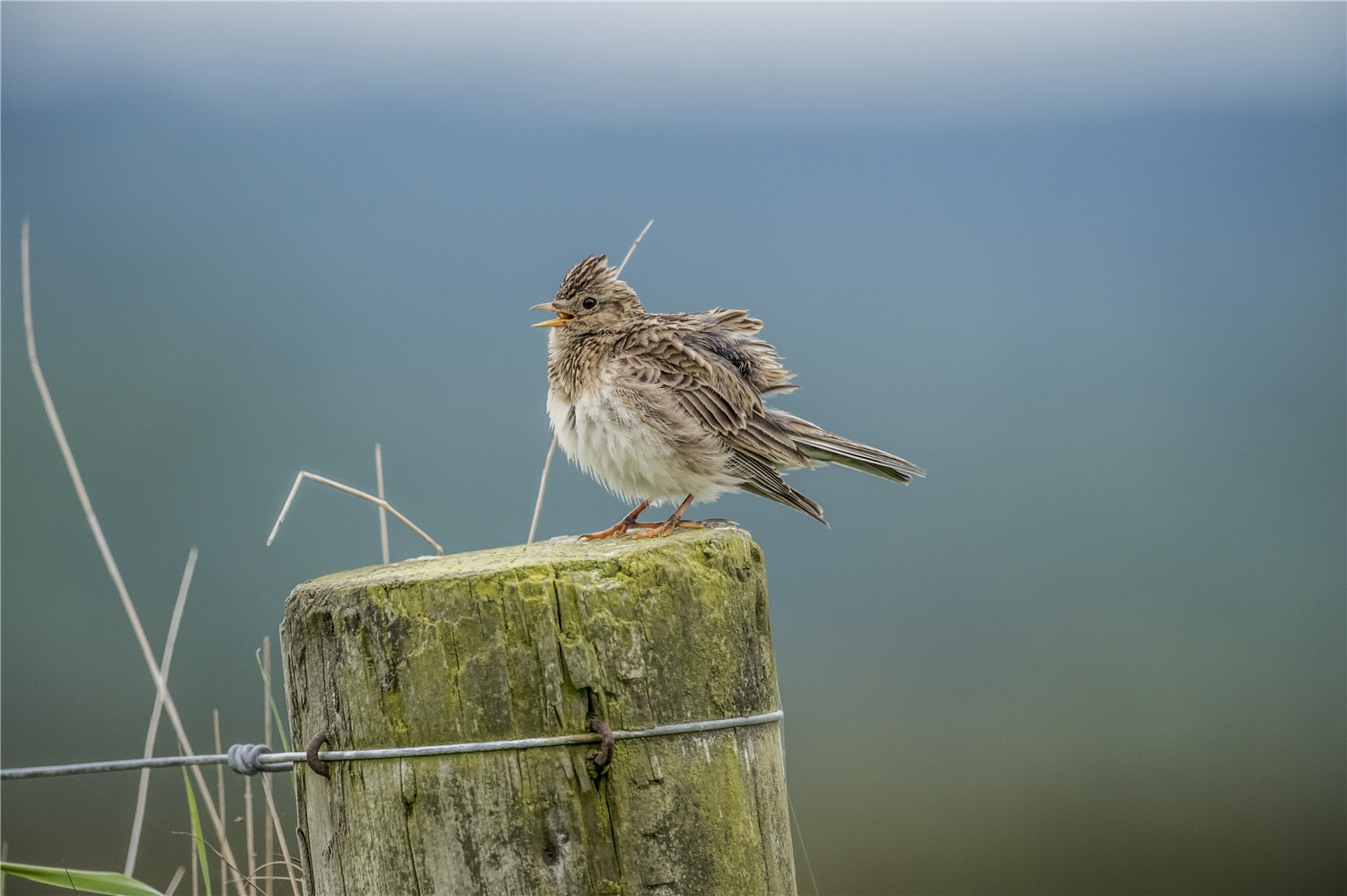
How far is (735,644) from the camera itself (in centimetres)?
190

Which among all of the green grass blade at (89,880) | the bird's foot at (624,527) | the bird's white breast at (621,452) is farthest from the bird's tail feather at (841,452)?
the green grass blade at (89,880)

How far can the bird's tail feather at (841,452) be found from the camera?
3436 mm

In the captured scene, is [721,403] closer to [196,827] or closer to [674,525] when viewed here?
[674,525]

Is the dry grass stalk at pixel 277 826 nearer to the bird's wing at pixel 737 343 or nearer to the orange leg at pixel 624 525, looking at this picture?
the orange leg at pixel 624 525

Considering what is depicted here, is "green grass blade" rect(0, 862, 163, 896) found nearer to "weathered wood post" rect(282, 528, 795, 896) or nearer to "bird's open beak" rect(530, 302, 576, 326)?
"weathered wood post" rect(282, 528, 795, 896)

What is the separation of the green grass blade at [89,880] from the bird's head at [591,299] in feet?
7.57

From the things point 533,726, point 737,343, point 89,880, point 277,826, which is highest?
point 737,343

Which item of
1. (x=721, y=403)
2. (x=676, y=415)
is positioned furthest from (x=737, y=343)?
(x=676, y=415)

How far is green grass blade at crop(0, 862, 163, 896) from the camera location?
6.23 ft

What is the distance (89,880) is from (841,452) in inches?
94.2

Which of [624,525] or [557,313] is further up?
[557,313]

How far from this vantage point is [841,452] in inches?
135

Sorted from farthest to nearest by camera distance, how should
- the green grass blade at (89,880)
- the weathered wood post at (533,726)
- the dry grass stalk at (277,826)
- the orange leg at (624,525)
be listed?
1. the orange leg at (624,525)
2. the dry grass stalk at (277,826)
3. the green grass blade at (89,880)
4. the weathered wood post at (533,726)

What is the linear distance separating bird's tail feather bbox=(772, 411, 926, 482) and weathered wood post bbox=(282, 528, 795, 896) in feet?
5.43
